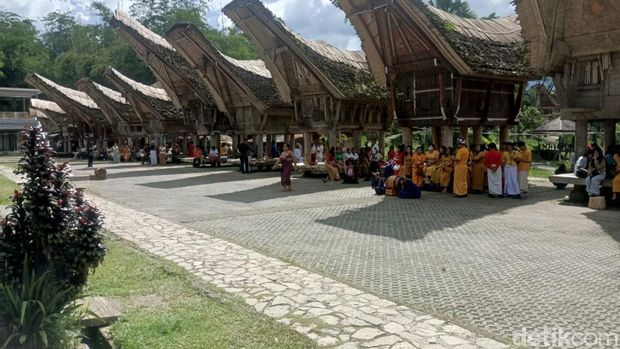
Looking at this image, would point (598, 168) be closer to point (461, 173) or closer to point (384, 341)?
point (461, 173)

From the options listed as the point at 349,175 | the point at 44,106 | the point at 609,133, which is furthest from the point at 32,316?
the point at 44,106

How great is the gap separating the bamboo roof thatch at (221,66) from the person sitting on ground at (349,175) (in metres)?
7.07

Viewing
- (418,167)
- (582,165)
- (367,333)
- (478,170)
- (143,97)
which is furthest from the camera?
(143,97)

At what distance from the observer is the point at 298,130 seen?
21.2 metres

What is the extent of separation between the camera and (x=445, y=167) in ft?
46.7

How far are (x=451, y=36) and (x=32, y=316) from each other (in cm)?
1285

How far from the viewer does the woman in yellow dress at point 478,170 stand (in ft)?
46.3

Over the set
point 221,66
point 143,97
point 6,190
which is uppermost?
point 221,66

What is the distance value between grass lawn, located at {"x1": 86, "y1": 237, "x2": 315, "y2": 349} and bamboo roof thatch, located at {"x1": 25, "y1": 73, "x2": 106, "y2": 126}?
120 ft

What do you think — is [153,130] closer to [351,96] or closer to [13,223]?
[351,96]

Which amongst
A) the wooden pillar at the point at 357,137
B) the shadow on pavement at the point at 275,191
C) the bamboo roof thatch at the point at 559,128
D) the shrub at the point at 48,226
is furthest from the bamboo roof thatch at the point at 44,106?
the shrub at the point at 48,226

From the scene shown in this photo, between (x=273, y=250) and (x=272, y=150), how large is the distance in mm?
21825

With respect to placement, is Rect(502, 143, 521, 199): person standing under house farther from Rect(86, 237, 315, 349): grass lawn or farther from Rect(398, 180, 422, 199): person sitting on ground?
Rect(86, 237, 315, 349): grass lawn

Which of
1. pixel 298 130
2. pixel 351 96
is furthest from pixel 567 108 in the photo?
pixel 298 130
